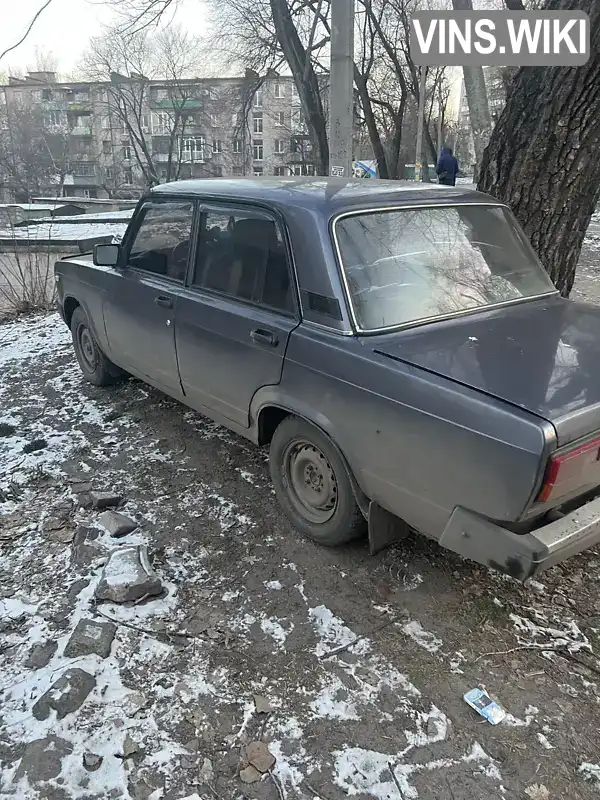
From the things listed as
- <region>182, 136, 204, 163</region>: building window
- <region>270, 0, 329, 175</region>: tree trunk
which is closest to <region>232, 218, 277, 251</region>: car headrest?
<region>270, 0, 329, 175</region>: tree trunk

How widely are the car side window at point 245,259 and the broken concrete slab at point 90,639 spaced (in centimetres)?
174

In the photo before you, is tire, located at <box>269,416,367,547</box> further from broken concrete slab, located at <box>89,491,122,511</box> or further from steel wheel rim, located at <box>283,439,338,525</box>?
broken concrete slab, located at <box>89,491,122,511</box>

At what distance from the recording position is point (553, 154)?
4480mm

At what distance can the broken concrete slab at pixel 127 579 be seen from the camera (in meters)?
2.85

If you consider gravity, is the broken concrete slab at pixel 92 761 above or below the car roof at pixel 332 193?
below

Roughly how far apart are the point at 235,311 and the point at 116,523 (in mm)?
1363

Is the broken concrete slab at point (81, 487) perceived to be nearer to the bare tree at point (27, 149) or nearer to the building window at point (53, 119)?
the bare tree at point (27, 149)

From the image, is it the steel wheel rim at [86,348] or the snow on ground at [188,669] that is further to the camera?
the steel wheel rim at [86,348]

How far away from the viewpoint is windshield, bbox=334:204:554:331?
294 centimetres

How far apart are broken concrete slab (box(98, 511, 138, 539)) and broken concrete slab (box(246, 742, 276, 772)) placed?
1508mm

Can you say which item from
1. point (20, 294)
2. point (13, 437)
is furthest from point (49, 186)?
point (13, 437)

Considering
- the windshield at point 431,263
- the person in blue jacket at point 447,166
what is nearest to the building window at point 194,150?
the person in blue jacket at point 447,166

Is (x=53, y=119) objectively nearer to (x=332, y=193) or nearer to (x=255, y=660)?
(x=332, y=193)

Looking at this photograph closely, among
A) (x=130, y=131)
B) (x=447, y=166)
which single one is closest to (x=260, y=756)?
(x=447, y=166)
